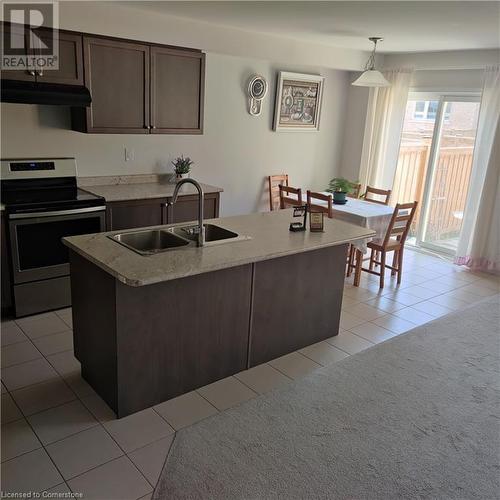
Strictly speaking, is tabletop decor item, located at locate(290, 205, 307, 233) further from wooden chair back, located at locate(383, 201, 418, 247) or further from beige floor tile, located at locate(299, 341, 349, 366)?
wooden chair back, located at locate(383, 201, 418, 247)

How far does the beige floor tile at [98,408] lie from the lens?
8.47 feet

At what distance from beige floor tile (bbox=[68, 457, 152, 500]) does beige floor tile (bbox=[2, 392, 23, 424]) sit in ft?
2.04

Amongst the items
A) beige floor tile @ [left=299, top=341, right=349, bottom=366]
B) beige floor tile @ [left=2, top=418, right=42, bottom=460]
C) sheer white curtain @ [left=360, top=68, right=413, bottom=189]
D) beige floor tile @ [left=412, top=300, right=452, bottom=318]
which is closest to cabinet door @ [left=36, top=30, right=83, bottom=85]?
beige floor tile @ [left=2, top=418, right=42, bottom=460]

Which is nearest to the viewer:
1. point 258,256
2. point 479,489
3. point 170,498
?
point 170,498

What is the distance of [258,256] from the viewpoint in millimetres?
2713

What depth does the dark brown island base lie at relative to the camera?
247 centimetres

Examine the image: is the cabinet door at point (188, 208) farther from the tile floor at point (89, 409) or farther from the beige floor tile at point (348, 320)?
the beige floor tile at point (348, 320)

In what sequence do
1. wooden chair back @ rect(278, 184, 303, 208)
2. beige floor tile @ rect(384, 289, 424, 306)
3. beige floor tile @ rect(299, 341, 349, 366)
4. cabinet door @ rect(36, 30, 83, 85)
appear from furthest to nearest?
wooden chair back @ rect(278, 184, 303, 208) < beige floor tile @ rect(384, 289, 424, 306) < cabinet door @ rect(36, 30, 83, 85) < beige floor tile @ rect(299, 341, 349, 366)

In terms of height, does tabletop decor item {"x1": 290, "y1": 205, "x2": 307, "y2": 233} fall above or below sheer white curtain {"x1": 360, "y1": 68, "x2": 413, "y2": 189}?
below

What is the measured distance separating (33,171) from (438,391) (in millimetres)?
3362

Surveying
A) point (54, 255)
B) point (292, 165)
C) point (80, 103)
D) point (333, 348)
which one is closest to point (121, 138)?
point (80, 103)

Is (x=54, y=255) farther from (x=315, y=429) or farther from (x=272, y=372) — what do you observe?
(x=315, y=429)

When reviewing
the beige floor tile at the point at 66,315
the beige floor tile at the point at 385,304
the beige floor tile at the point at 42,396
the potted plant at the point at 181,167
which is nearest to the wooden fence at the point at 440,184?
the beige floor tile at the point at 385,304

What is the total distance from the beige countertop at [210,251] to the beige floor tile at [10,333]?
1.08 metres
